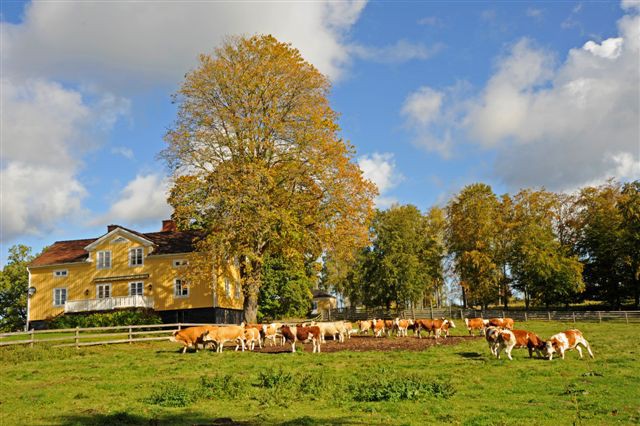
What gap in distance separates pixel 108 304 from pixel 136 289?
7.93 ft

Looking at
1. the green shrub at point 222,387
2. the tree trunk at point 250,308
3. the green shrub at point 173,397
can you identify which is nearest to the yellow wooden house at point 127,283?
the tree trunk at point 250,308

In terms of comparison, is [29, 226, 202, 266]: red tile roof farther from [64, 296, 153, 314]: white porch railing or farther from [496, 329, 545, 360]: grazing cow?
[496, 329, 545, 360]: grazing cow

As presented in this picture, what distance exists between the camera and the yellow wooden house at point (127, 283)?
42781 mm

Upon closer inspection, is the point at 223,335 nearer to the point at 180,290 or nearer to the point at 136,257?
the point at 180,290

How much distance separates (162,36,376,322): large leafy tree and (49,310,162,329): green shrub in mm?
8694

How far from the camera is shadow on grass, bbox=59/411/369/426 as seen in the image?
11.4 m

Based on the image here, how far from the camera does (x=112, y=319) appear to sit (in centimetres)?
3884

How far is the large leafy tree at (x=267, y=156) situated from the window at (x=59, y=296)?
18.2m

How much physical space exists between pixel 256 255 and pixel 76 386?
54.0ft

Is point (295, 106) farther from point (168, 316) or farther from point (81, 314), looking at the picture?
point (81, 314)

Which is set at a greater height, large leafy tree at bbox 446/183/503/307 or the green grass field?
large leafy tree at bbox 446/183/503/307

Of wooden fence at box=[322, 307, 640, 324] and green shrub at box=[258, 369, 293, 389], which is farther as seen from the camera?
wooden fence at box=[322, 307, 640, 324]

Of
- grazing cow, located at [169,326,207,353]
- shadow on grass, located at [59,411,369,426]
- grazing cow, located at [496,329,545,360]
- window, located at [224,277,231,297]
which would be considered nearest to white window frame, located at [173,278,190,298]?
window, located at [224,277,231,297]

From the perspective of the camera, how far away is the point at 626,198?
182 ft
